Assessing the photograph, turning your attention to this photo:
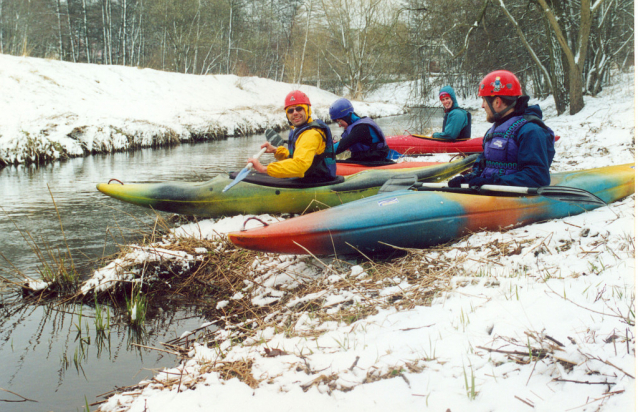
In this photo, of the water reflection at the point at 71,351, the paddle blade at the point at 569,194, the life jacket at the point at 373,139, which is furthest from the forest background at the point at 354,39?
the water reflection at the point at 71,351

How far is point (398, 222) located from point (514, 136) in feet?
3.67

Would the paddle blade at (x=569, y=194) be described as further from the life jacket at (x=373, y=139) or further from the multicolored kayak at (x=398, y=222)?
the life jacket at (x=373, y=139)

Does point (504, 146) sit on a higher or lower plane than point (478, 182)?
higher

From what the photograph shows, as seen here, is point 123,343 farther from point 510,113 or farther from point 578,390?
point 510,113

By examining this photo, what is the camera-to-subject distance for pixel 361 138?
18.9 ft

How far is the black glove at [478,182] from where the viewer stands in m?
3.64

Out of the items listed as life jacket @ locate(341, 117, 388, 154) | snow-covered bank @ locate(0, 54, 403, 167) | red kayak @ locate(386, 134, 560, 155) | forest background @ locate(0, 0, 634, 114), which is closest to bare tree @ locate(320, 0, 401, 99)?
forest background @ locate(0, 0, 634, 114)

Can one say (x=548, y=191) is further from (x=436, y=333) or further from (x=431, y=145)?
(x=431, y=145)

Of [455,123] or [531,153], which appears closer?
[531,153]

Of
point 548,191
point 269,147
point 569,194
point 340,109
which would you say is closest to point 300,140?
point 269,147

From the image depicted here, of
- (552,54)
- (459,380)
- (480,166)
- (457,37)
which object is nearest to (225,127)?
(457,37)

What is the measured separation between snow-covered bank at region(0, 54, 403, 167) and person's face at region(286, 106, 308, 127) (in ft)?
23.9

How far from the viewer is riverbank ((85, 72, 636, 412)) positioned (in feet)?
5.22

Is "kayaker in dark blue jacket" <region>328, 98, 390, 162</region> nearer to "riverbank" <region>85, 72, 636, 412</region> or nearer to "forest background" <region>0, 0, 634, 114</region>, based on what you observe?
"riverbank" <region>85, 72, 636, 412</region>
